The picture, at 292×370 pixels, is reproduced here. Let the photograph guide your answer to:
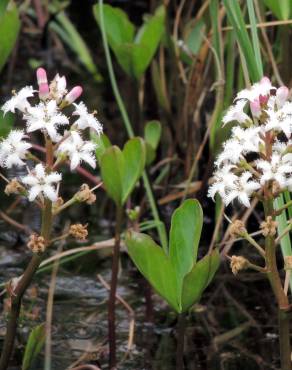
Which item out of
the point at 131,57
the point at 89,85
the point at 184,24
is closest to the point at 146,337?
the point at 131,57

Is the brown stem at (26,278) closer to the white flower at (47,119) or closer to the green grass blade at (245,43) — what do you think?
the white flower at (47,119)

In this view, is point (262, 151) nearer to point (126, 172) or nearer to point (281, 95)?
point (281, 95)

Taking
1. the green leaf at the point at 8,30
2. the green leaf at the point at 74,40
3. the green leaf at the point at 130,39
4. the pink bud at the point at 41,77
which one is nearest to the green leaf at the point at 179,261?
the pink bud at the point at 41,77

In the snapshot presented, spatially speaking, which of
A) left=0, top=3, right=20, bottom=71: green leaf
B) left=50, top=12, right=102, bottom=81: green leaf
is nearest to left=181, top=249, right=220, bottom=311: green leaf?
left=0, top=3, right=20, bottom=71: green leaf

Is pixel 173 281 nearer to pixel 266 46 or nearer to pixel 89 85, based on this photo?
pixel 266 46

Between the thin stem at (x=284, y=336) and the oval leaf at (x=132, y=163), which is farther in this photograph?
the oval leaf at (x=132, y=163)

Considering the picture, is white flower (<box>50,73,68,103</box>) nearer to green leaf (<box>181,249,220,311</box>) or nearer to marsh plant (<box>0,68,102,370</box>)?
marsh plant (<box>0,68,102,370</box>)

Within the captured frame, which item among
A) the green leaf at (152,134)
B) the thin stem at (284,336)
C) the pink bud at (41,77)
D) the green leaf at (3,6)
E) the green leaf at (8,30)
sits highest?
the green leaf at (3,6)
